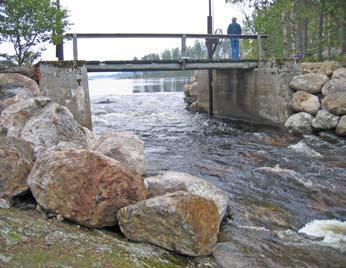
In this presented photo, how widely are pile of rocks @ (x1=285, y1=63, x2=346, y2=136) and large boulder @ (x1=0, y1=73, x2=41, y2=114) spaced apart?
9270 millimetres

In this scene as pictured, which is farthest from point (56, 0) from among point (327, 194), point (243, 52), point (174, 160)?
point (243, 52)

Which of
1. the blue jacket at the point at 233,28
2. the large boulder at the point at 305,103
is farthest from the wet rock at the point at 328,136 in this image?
the blue jacket at the point at 233,28

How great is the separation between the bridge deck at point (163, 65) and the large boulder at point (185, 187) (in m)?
8.50

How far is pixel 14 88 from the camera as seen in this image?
1068 cm

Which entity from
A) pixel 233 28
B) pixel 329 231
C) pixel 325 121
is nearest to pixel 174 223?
pixel 329 231

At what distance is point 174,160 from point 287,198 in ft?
13.5

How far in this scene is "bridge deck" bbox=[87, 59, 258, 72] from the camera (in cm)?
1484

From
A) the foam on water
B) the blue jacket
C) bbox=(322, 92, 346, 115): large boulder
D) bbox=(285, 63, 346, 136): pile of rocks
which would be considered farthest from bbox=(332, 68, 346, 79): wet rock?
the foam on water

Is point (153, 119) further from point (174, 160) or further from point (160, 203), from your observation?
point (160, 203)

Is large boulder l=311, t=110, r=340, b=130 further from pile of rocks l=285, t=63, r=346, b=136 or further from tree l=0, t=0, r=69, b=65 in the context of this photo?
tree l=0, t=0, r=69, b=65

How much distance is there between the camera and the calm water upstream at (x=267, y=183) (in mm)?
5848

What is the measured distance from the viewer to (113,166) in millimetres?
5824

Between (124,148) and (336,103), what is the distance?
9.67m

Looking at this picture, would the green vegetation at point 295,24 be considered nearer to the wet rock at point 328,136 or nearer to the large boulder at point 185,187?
the wet rock at point 328,136
